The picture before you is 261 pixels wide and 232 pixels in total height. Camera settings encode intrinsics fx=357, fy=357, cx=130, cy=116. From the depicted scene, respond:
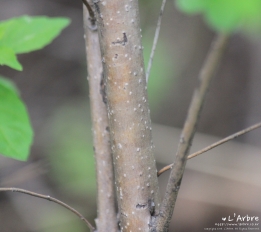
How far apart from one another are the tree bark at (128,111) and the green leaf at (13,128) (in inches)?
10.3

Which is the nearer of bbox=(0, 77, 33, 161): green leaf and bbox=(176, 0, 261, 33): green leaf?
bbox=(0, 77, 33, 161): green leaf

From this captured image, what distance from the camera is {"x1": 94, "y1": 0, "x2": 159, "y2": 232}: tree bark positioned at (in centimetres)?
82

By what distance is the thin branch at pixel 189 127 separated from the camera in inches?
20.4

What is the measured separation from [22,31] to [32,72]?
2230 mm

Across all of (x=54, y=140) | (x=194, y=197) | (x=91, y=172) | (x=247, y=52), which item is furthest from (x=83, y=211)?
(x=247, y=52)

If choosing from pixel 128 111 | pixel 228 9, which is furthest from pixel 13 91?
pixel 228 9

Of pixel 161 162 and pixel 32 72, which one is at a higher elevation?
pixel 32 72

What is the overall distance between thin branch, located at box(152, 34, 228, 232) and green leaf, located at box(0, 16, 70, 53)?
619mm

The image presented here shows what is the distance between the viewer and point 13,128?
97 centimetres

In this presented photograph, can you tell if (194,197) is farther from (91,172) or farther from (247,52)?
(247,52)

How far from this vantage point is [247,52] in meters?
3.27

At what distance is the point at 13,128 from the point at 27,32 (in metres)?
0.34

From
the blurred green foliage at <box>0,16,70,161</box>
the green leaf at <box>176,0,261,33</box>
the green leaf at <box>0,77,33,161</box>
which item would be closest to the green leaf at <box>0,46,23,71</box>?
the blurred green foliage at <box>0,16,70,161</box>

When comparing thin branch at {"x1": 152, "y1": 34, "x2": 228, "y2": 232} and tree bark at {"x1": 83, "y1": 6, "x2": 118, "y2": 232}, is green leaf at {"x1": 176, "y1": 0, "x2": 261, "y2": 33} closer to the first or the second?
tree bark at {"x1": 83, "y1": 6, "x2": 118, "y2": 232}
